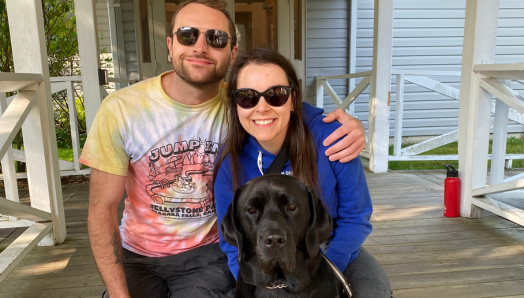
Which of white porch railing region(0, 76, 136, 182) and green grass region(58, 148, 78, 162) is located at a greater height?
white porch railing region(0, 76, 136, 182)

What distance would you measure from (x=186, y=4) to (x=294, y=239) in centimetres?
132

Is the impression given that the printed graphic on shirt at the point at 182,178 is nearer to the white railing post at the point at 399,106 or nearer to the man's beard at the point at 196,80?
the man's beard at the point at 196,80

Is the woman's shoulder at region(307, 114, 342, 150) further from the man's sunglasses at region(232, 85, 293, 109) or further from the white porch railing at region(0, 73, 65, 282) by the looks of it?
the white porch railing at region(0, 73, 65, 282)

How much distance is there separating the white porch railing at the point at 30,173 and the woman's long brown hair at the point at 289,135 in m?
1.67

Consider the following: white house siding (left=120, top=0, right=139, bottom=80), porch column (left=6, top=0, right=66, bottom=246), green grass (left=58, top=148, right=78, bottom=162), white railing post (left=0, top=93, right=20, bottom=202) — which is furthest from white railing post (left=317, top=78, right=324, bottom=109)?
white railing post (left=0, top=93, right=20, bottom=202)

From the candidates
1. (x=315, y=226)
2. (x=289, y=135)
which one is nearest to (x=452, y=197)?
(x=289, y=135)

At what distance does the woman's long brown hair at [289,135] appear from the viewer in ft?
5.63

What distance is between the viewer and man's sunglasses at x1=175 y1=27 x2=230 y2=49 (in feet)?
6.21

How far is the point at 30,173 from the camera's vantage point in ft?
10.0

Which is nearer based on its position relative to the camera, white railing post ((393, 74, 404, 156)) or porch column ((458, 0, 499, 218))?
porch column ((458, 0, 499, 218))

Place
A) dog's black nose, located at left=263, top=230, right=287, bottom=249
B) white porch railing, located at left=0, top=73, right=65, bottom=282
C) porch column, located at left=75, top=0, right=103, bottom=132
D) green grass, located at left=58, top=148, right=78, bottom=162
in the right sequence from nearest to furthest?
1. dog's black nose, located at left=263, top=230, right=287, bottom=249
2. white porch railing, located at left=0, top=73, right=65, bottom=282
3. porch column, located at left=75, top=0, right=103, bottom=132
4. green grass, located at left=58, top=148, right=78, bottom=162

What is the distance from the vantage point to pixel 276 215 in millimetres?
1385

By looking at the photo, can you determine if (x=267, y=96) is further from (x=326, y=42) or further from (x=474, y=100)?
(x=326, y=42)

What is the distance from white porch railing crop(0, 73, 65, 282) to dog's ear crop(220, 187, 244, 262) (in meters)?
1.85
